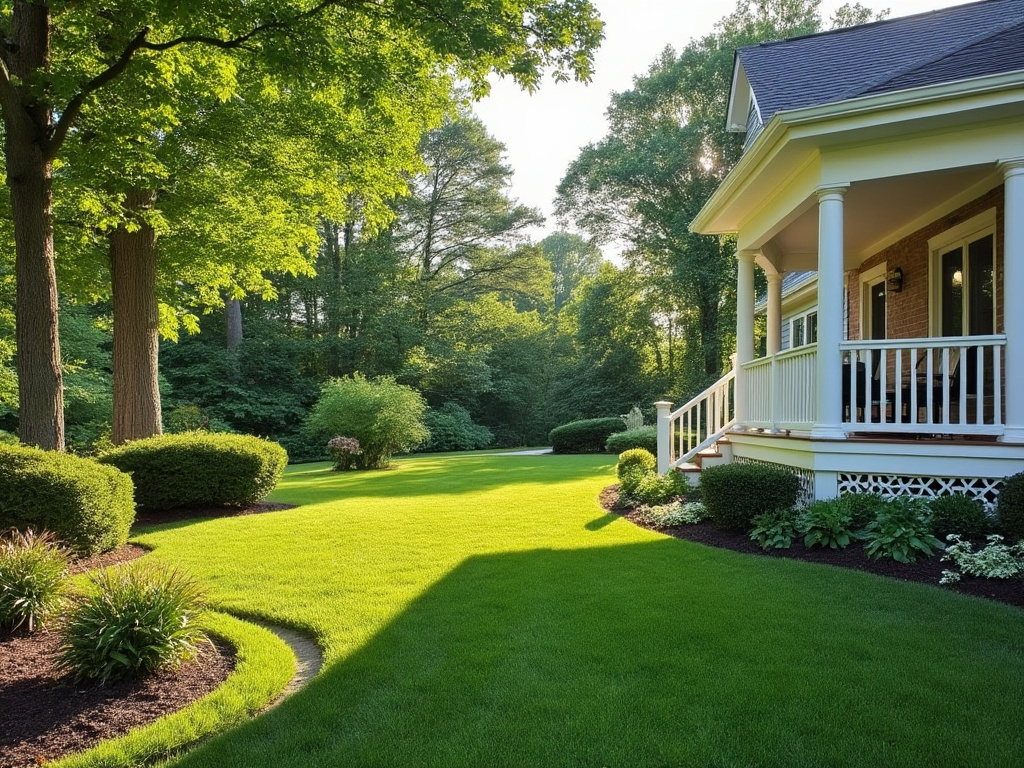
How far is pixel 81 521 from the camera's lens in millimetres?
6461

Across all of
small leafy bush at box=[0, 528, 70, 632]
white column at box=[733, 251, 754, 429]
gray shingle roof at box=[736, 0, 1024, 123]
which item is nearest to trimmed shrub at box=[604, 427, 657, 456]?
white column at box=[733, 251, 754, 429]

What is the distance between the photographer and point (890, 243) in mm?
10414

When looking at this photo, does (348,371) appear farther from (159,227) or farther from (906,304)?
(906,304)

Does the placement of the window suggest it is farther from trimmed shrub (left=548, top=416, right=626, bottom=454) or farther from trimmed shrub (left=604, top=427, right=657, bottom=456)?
trimmed shrub (left=548, top=416, right=626, bottom=454)

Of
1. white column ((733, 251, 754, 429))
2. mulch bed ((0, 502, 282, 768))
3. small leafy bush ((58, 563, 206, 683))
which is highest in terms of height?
white column ((733, 251, 754, 429))

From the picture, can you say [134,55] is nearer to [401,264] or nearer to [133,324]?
[133,324]

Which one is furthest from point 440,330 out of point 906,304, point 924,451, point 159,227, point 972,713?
point 972,713

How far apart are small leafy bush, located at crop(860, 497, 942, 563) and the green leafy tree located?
5803 mm

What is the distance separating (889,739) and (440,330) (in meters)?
28.6

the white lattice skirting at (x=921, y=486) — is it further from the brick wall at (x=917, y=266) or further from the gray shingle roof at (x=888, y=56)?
the gray shingle roof at (x=888, y=56)

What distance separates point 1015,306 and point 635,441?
1276 cm

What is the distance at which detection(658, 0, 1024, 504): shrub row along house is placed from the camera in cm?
612

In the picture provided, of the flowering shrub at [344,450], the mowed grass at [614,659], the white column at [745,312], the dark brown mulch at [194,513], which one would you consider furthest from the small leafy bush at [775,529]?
the flowering shrub at [344,450]

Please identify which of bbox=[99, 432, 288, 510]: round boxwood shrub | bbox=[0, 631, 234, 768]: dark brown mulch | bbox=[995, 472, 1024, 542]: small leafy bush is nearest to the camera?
bbox=[0, 631, 234, 768]: dark brown mulch
